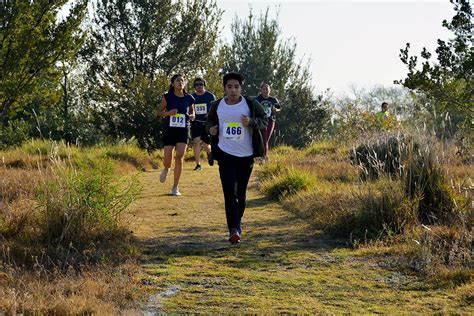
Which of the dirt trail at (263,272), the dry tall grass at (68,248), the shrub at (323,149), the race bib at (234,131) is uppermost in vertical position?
the race bib at (234,131)

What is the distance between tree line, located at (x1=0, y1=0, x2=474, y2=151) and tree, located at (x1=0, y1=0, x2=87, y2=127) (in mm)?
22

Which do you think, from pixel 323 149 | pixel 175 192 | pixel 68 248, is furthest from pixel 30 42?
pixel 323 149

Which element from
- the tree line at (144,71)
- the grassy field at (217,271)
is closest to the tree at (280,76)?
the tree line at (144,71)

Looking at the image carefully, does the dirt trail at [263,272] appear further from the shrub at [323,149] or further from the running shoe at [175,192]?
the shrub at [323,149]

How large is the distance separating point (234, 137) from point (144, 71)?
55.1 ft

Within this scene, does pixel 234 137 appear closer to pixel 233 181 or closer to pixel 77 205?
pixel 233 181

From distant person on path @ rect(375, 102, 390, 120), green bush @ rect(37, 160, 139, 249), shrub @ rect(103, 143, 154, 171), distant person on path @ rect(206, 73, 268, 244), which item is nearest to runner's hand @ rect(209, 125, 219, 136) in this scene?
distant person on path @ rect(206, 73, 268, 244)

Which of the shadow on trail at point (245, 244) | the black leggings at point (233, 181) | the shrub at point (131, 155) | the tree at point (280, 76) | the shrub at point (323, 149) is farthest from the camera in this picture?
the tree at point (280, 76)

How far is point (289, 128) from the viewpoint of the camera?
35344 mm

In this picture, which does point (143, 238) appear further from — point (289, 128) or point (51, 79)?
point (289, 128)

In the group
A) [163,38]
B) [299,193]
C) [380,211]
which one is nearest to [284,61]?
[163,38]

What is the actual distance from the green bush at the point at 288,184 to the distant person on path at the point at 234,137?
329 cm

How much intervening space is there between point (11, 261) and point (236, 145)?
273 cm

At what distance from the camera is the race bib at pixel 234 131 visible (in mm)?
7574
